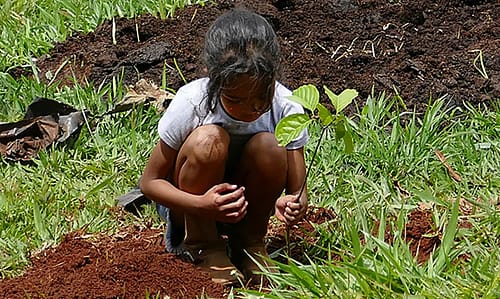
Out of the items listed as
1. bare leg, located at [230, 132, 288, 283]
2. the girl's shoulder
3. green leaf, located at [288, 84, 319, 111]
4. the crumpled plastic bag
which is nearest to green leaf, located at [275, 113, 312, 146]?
green leaf, located at [288, 84, 319, 111]

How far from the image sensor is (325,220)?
347 centimetres

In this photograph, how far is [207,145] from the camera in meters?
2.88

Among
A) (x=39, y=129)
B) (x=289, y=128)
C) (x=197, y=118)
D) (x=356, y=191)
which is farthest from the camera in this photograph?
(x=39, y=129)

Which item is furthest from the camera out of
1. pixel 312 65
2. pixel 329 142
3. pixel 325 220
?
pixel 312 65

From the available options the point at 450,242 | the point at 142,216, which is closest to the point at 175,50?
the point at 142,216

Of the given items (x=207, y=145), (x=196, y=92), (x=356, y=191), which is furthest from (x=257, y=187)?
(x=356, y=191)

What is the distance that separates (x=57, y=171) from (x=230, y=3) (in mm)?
1810

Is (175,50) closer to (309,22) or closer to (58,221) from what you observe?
(309,22)

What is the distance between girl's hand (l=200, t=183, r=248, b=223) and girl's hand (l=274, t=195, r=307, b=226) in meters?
0.12

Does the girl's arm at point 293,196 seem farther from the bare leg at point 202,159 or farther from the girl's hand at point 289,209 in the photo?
the bare leg at point 202,159

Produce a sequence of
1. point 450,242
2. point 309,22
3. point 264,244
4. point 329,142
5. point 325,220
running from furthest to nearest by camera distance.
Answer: point 309,22 → point 329,142 → point 325,220 → point 264,244 → point 450,242

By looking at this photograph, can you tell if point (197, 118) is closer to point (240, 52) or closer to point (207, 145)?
point (207, 145)

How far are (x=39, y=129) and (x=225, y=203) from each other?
1.66 meters

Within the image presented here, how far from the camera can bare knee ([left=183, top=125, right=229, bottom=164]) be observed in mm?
2875
